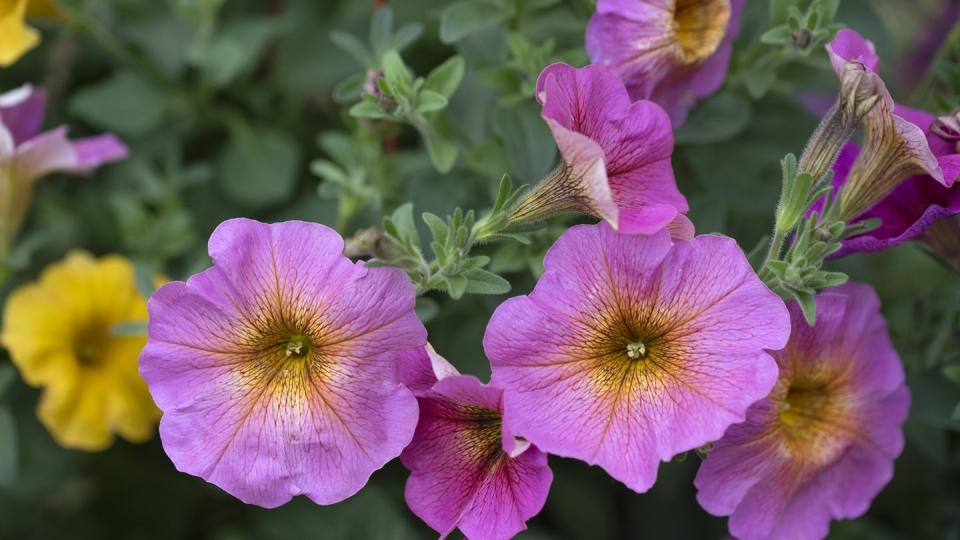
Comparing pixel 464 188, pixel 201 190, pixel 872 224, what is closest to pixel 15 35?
pixel 201 190

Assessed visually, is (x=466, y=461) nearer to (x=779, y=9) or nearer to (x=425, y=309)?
(x=425, y=309)

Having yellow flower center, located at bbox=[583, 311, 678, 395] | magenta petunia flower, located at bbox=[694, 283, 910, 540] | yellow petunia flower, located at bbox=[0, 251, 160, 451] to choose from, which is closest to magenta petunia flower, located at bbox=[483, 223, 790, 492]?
yellow flower center, located at bbox=[583, 311, 678, 395]

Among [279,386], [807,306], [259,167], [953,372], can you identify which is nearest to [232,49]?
[259,167]

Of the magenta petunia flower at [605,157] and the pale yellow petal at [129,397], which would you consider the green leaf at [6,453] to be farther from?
the magenta petunia flower at [605,157]

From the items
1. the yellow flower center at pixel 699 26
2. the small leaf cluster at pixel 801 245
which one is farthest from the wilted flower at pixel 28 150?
the small leaf cluster at pixel 801 245

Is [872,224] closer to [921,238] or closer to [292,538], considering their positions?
[921,238]
